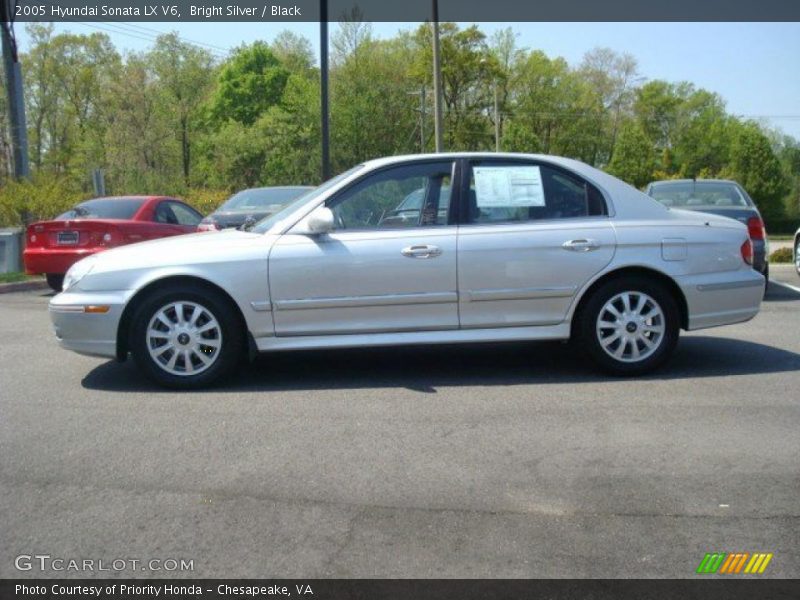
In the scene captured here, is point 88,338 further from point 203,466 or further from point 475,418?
point 475,418

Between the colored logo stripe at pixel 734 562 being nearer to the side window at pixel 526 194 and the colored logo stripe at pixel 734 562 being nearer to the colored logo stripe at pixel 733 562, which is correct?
the colored logo stripe at pixel 733 562

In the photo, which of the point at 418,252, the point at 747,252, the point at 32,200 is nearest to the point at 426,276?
the point at 418,252

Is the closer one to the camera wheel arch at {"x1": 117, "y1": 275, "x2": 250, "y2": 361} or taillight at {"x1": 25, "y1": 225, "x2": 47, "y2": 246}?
wheel arch at {"x1": 117, "y1": 275, "x2": 250, "y2": 361}

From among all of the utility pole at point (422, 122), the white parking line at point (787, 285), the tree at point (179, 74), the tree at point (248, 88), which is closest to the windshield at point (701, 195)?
the white parking line at point (787, 285)

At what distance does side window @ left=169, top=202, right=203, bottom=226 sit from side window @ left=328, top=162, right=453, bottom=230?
6.94m

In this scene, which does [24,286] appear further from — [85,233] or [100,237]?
[100,237]

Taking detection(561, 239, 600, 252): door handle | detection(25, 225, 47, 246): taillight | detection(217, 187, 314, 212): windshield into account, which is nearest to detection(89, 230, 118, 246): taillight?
detection(25, 225, 47, 246): taillight

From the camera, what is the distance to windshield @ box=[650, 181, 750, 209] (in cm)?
1145

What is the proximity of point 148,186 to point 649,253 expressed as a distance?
104 feet

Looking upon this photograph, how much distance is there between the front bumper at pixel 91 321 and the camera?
6.05 meters

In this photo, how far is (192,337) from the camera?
20.0 feet

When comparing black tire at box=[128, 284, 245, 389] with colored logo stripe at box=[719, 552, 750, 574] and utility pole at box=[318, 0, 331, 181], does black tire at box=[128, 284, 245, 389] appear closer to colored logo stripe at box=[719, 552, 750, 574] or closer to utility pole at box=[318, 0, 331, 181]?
colored logo stripe at box=[719, 552, 750, 574]

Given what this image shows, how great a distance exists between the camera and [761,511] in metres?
3.85

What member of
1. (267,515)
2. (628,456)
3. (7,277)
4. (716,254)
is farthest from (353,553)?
(7,277)
